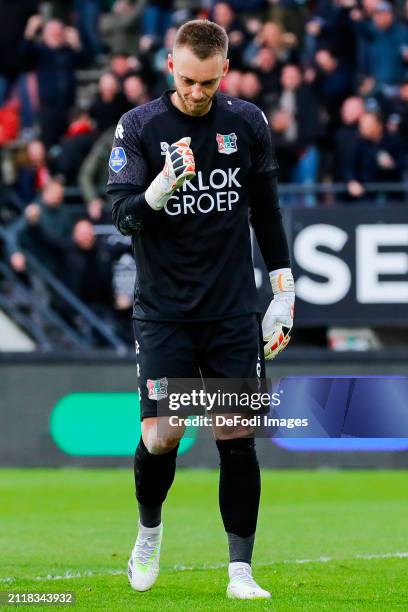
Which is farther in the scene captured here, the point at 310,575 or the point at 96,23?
the point at 96,23

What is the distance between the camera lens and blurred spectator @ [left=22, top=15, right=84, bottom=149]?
54.5 ft

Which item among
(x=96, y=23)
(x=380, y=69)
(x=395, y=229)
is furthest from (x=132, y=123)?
(x=96, y=23)

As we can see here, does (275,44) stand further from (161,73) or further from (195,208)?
(195,208)

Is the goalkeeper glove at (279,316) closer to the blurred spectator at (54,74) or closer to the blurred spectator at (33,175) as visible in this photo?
the blurred spectator at (33,175)

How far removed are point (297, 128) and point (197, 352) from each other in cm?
963

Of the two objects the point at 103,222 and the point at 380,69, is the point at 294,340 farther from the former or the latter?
the point at 380,69

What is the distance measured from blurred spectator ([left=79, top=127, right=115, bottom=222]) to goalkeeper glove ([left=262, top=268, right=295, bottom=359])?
9.04 metres

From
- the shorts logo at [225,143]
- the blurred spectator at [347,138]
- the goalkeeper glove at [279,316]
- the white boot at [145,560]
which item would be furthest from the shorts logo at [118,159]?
the blurred spectator at [347,138]

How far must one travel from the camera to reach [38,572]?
692 centimetres

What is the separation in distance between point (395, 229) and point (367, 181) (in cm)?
85

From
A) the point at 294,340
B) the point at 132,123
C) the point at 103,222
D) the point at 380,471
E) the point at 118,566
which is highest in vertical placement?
the point at 132,123

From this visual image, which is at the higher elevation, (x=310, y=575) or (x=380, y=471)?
(x=310, y=575)

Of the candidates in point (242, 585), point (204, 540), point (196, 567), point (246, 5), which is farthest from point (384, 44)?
point (242, 585)

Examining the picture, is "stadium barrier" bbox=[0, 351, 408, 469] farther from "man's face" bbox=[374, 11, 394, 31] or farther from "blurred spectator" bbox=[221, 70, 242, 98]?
"man's face" bbox=[374, 11, 394, 31]
